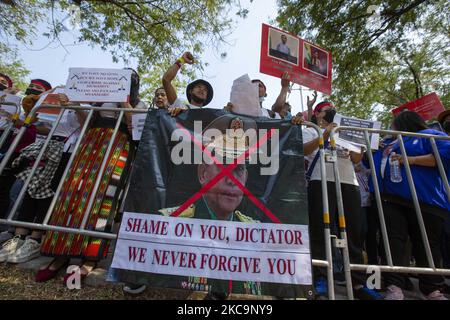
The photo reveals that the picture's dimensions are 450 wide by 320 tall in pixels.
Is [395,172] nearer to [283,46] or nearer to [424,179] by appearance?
[424,179]

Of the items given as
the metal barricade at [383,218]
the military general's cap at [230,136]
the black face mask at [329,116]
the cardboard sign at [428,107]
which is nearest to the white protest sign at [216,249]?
the metal barricade at [383,218]

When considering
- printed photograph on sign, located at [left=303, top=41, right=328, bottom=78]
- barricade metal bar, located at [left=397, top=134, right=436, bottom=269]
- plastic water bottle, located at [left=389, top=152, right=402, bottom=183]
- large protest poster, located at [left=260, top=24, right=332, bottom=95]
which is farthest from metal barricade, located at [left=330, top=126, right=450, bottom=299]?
printed photograph on sign, located at [left=303, top=41, right=328, bottom=78]

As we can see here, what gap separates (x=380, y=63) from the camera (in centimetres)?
883

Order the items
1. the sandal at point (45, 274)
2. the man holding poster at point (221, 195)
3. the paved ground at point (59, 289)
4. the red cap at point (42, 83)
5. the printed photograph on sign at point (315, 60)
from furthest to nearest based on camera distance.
Result: the red cap at point (42, 83)
the printed photograph on sign at point (315, 60)
the sandal at point (45, 274)
the paved ground at point (59, 289)
the man holding poster at point (221, 195)

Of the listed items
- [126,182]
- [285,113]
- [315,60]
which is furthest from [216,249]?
[315,60]

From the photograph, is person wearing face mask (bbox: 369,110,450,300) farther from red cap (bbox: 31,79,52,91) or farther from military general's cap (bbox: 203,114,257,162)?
red cap (bbox: 31,79,52,91)

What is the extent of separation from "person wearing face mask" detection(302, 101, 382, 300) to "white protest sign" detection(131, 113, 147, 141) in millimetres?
1655

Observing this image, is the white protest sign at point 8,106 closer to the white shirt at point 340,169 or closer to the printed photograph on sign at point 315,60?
the white shirt at point 340,169

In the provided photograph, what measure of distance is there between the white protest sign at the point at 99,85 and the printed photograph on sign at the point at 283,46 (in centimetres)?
168

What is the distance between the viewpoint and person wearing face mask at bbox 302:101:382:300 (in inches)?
91.8

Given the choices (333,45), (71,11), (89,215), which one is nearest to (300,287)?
(89,215)

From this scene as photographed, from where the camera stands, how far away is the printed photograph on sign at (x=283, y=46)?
121 inches

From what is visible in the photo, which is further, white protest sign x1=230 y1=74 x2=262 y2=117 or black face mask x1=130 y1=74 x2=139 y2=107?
black face mask x1=130 y1=74 x2=139 y2=107
